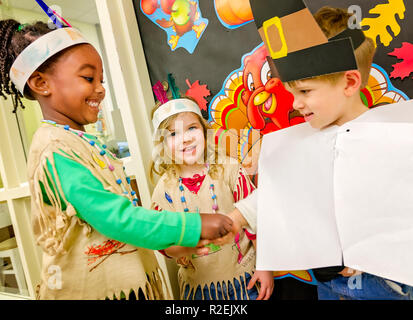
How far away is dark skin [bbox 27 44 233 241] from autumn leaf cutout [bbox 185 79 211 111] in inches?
9.9

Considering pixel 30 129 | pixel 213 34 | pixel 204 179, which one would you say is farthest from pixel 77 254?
pixel 213 34

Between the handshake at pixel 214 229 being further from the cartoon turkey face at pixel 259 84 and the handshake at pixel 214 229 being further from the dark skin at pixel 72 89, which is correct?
the cartoon turkey face at pixel 259 84

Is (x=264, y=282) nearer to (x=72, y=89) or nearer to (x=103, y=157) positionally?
(x=103, y=157)

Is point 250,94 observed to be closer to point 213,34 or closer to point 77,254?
point 213,34

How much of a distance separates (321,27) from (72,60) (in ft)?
1.44

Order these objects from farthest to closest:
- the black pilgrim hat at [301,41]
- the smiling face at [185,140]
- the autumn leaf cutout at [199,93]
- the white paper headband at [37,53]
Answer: the autumn leaf cutout at [199,93] < the smiling face at [185,140] < the white paper headband at [37,53] < the black pilgrim hat at [301,41]

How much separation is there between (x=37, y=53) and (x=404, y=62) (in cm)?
69

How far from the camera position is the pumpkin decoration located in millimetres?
646

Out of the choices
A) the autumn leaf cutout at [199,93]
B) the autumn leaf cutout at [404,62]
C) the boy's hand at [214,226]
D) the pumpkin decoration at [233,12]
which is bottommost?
the boy's hand at [214,226]

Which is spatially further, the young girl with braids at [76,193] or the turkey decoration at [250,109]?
the turkey decoration at [250,109]

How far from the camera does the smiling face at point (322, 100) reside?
0.45m

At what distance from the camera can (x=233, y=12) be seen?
657 mm

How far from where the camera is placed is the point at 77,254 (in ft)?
1.79

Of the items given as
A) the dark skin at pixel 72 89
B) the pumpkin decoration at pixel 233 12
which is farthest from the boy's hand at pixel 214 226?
the pumpkin decoration at pixel 233 12
